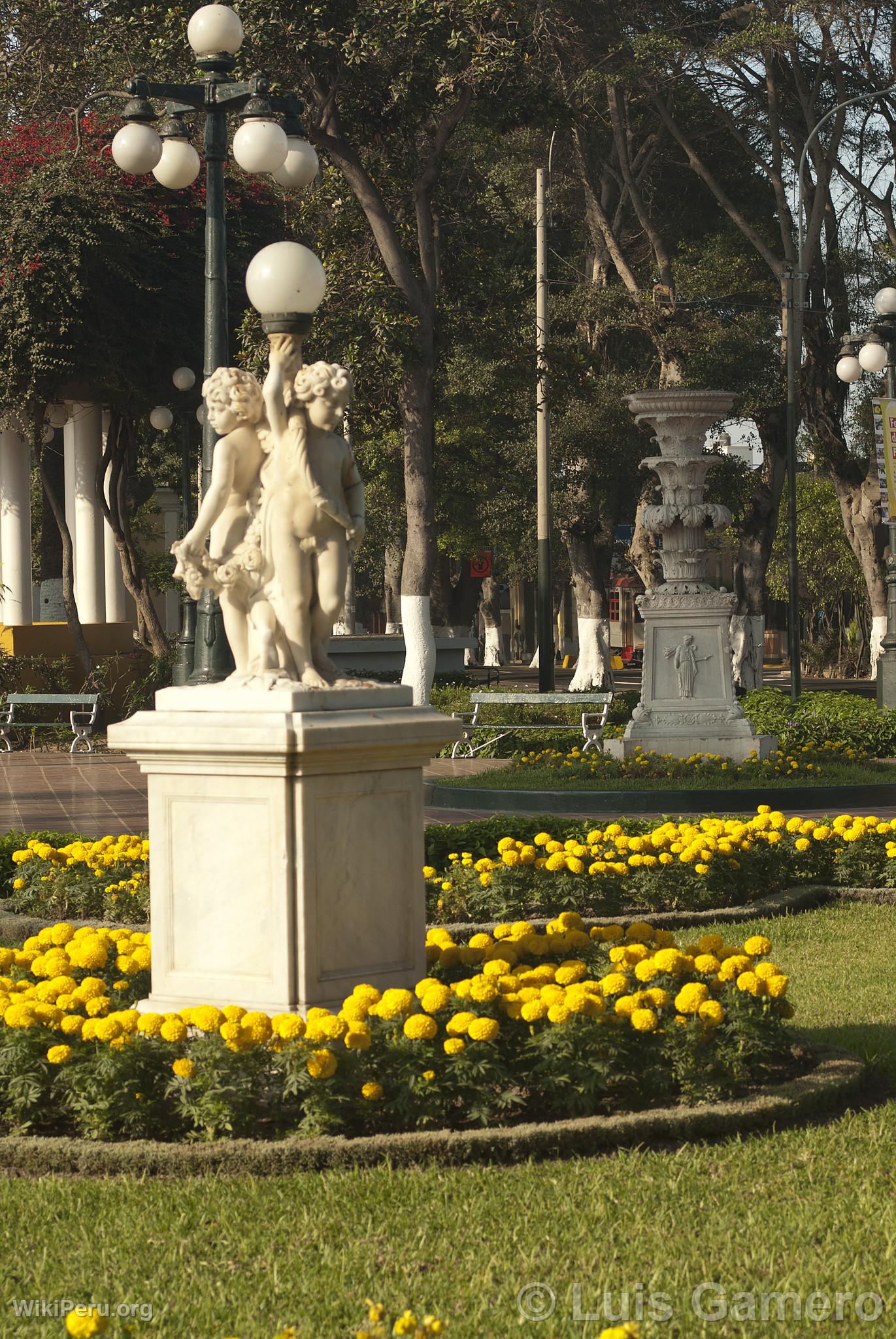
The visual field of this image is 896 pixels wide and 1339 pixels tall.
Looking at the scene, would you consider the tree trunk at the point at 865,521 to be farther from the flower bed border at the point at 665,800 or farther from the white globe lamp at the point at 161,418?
the flower bed border at the point at 665,800

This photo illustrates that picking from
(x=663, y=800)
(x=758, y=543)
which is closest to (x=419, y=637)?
(x=663, y=800)

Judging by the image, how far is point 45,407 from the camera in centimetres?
2286

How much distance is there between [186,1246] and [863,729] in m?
14.8

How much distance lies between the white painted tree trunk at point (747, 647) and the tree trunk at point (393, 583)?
24.8ft

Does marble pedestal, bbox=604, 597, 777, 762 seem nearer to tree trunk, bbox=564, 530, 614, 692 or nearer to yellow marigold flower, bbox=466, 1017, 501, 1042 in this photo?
yellow marigold flower, bbox=466, 1017, 501, 1042

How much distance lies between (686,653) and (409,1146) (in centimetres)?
1193

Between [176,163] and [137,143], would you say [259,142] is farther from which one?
[176,163]

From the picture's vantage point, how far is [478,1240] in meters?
4.15

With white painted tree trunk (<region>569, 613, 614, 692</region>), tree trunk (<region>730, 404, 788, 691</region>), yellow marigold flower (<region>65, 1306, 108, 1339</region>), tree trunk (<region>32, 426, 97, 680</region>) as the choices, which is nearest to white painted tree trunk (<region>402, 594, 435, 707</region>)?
tree trunk (<region>32, 426, 97, 680</region>)

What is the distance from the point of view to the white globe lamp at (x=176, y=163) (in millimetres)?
11828

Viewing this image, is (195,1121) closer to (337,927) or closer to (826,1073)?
(337,927)

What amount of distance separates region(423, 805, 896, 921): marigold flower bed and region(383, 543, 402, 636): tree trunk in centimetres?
2499

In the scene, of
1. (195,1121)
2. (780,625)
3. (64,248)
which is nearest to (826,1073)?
(195,1121)

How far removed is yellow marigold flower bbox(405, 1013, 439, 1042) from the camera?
4.89 m
